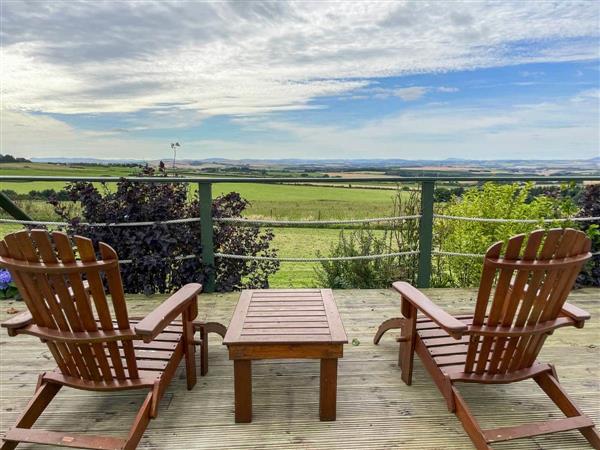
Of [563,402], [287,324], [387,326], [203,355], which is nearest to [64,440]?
[203,355]

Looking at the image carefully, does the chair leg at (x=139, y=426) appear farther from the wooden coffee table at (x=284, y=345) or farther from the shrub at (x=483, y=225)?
the shrub at (x=483, y=225)

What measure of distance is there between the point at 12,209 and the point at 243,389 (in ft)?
12.7

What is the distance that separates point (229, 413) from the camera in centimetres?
224

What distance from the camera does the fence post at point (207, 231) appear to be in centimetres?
406

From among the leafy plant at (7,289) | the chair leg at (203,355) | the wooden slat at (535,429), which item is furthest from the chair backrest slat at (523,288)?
the leafy plant at (7,289)

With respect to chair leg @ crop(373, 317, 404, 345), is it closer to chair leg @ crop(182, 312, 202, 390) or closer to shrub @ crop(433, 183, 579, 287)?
chair leg @ crop(182, 312, 202, 390)

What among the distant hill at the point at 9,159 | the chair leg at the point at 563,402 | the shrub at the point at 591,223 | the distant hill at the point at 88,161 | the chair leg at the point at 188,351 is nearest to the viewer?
the chair leg at the point at 563,402

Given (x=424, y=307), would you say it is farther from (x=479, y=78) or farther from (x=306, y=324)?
(x=479, y=78)

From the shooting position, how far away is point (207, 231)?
4.15 m

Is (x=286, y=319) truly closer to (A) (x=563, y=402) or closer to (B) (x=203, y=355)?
(B) (x=203, y=355)

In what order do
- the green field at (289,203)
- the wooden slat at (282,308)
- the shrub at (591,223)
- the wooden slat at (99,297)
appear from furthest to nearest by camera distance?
the shrub at (591,223), the green field at (289,203), the wooden slat at (282,308), the wooden slat at (99,297)

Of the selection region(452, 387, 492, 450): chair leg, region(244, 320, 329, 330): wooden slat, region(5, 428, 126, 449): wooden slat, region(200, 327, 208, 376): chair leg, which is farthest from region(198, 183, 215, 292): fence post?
region(452, 387, 492, 450): chair leg

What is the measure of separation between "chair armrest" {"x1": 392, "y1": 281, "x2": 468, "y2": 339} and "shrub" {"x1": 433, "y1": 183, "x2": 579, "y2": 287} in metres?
2.66

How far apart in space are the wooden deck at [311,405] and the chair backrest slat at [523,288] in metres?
0.41
